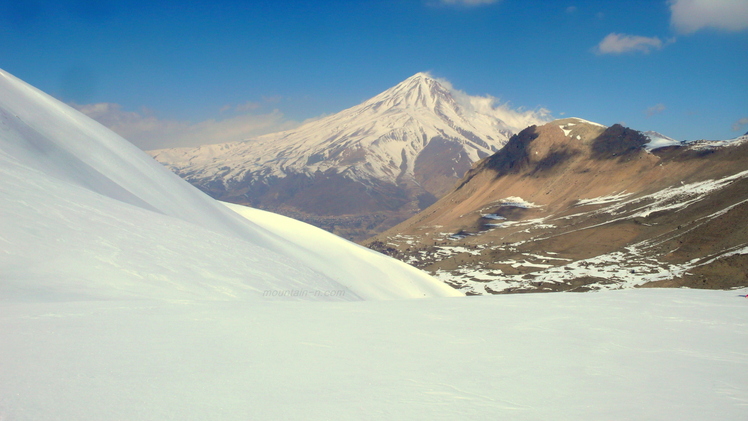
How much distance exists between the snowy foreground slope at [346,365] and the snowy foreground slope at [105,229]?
207 cm

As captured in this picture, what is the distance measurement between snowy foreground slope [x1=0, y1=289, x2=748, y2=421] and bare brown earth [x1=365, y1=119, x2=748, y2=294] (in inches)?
2427

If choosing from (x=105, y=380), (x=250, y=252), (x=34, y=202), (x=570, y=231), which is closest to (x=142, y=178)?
(x=250, y=252)

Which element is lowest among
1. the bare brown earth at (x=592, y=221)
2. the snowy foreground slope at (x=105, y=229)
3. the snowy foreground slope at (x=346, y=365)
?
the snowy foreground slope at (x=346, y=365)

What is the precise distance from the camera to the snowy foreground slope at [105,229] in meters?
10.1

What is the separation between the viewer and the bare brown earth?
77500 millimetres

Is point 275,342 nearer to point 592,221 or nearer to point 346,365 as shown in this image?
point 346,365

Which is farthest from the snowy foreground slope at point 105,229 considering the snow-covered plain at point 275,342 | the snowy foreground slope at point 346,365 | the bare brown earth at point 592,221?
the bare brown earth at point 592,221

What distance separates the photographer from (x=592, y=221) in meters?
120

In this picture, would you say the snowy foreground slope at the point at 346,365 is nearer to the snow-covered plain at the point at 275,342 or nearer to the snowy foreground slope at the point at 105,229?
the snow-covered plain at the point at 275,342

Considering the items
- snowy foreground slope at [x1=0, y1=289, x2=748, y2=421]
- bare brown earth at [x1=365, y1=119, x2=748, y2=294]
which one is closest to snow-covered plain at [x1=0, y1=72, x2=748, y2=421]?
snowy foreground slope at [x1=0, y1=289, x2=748, y2=421]

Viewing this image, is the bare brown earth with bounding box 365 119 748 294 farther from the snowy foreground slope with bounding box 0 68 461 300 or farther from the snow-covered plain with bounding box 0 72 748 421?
the snowy foreground slope with bounding box 0 68 461 300

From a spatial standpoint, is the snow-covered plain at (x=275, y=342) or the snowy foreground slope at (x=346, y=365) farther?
the snow-covered plain at (x=275, y=342)

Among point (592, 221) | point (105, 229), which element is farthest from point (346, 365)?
point (592, 221)

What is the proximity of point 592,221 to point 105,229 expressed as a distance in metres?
125
